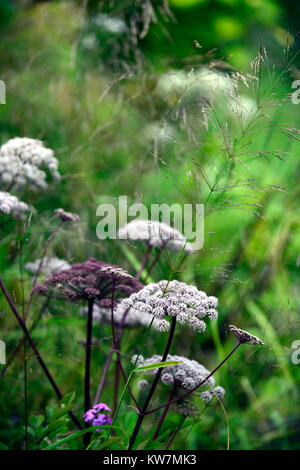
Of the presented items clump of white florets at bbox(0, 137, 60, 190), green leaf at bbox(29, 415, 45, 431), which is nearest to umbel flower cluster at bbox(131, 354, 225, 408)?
green leaf at bbox(29, 415, 45, 431)

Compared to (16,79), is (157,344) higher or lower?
lower

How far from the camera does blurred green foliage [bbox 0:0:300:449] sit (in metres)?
1.14

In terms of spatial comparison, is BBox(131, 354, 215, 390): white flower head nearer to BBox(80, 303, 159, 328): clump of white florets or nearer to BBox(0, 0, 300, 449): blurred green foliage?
BBox(0, 0, 300, 449): blurred green foliage

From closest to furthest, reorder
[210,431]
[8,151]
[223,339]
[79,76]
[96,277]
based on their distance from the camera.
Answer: [96,277] < [8,151] < [210,431] < [223,339] < [79,76]

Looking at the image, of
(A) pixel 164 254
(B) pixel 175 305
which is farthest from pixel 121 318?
(B) pixel 175 305

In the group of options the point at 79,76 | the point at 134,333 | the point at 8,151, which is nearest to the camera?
the point at 8,151

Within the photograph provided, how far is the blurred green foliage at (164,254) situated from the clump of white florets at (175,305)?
0.09 meters

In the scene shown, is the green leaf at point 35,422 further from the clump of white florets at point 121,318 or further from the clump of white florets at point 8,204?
the clump of white florets at point 8,204

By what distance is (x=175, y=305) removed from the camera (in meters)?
0.72

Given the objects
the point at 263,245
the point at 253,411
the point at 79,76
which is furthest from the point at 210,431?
the point at 79,76
